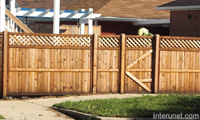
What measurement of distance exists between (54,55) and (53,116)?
3.31m

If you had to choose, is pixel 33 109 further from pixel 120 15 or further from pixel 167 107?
pixel 120 15

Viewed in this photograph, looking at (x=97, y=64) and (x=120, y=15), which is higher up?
(x=120, y=15)

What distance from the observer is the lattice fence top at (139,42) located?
1433cm

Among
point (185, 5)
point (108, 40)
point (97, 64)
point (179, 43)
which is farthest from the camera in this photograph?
point (185, 5)

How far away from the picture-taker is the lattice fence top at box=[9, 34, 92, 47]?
1359cm

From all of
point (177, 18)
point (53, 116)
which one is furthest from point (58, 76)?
point (177, 18)

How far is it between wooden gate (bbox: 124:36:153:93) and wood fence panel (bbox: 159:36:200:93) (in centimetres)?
44

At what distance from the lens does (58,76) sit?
45.4ft

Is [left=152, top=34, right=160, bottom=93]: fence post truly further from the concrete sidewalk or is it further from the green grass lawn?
the green grass lawn

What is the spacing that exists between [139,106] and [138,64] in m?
3.38

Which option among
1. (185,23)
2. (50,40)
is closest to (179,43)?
(50,40)

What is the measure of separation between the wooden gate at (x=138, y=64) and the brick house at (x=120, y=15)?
1200 centimetres

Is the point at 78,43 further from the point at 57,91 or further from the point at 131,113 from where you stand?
the point at 131,113

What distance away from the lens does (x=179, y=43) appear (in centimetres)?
1465
